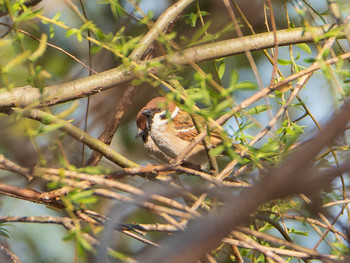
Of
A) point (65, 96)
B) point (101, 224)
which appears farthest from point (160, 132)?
point (101, 224)

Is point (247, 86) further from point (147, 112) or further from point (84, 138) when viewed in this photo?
point (147, 112)

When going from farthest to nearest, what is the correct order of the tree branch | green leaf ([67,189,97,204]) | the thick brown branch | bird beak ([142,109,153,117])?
bird beak ([142,109,153,117]), the tree branch, green leaf ([67,189,97,204]), the thick brown branch

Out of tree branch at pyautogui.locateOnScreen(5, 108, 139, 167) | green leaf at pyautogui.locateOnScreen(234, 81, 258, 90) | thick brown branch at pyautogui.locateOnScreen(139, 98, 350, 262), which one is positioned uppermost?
tree branch at pyautogui.locateOnScreen(5, 108, 139, 167)

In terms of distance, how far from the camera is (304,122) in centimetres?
236

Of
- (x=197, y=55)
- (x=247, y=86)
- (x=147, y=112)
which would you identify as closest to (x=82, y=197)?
(x=247, y=86)

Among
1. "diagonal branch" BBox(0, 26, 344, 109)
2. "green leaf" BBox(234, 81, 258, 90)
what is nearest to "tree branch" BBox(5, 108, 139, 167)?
"diagonal branch" BBox(0, 26, 344, 109)

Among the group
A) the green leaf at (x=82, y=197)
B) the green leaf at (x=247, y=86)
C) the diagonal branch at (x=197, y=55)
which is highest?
the diagonal branch at (x=197, y=55)

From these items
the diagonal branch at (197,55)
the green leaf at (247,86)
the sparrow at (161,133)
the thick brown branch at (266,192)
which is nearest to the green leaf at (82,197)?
the green leaf at (247,86)

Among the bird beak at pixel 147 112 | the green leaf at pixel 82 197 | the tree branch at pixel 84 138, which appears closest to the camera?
the green leaf at pixel 82 197

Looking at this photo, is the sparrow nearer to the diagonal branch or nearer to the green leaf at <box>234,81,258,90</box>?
the diagonal branch

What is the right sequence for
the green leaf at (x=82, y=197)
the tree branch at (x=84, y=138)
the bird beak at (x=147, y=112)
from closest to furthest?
the green leaf at (x=82, y=197)
the tree branch at (x=84, y=138)
the bird beak at (x=147, y=112)

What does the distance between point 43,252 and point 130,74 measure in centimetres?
151

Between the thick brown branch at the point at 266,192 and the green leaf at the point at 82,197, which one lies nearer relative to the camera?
the thick brown branch at the point at 266,192

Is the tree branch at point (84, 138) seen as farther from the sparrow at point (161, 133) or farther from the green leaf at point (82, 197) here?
the sparrow at point (161, 133)
